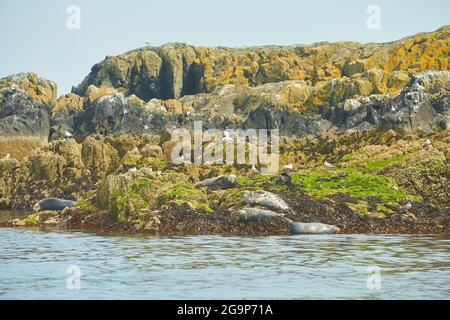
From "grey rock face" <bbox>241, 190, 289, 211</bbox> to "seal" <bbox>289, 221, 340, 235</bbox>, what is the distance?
82.8 inches

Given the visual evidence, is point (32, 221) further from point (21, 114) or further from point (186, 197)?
point (21, 114)

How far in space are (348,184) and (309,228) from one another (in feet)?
28.6

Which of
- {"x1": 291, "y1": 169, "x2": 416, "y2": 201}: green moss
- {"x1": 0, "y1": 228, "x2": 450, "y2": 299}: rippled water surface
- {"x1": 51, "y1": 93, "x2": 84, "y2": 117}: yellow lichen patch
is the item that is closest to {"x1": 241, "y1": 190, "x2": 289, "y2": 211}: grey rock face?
{"x1": 291, "y1": 169, "x2": 416, "y2": 201}: green moss

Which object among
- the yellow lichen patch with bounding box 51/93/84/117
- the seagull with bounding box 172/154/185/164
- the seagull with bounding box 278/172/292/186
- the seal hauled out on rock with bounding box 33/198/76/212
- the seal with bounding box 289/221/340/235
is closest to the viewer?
the seal with bounding box 289/221/340/235

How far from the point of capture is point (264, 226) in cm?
4041

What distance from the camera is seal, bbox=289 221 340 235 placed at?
39844 mm

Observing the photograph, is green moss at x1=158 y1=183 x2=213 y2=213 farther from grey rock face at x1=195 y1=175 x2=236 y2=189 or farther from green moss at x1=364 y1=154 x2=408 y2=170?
green moss at x1=364 y1=154 x2=408 y2=170

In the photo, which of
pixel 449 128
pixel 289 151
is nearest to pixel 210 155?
pixel 289 151

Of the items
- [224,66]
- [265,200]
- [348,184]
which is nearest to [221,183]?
[265,200]

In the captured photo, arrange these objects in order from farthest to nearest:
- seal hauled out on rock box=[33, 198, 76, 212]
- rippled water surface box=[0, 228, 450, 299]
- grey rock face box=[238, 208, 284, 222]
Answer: seal hauled out on rock box=[33, 198, 76, 212], grey rock face box=[238, 208, 284, 222], rippled water surface box=[0, 228, 450, 299]

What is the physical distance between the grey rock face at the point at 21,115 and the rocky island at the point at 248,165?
0.25 meters

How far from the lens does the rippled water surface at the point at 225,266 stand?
2019cm

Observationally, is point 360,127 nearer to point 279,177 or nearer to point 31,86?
point 279,177

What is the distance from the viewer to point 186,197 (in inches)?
1741
